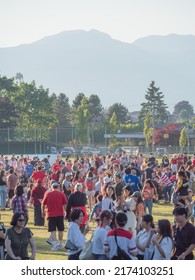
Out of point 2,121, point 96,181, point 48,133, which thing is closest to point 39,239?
point 96,181

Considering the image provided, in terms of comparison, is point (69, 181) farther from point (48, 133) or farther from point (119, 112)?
point (119, 112)

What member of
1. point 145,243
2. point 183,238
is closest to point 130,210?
point 145,243

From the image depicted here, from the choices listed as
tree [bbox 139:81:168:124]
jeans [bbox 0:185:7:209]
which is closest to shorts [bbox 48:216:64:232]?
jeans [bbox 0:185:7:209]

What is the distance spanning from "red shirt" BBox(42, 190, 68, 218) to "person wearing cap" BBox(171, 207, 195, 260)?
7.77 meters

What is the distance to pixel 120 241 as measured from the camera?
37.3 feet

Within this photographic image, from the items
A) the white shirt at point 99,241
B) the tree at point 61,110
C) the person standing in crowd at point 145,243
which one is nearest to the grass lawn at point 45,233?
the person standing in crowd at point 145,243

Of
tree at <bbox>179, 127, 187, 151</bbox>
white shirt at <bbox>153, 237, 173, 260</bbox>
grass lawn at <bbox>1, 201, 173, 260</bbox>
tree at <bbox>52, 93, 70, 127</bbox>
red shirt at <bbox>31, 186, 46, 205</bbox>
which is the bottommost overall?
grass lawn at <bbox>1, 201, 173, 260</bbox>

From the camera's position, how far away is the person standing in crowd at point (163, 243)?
1153 cm

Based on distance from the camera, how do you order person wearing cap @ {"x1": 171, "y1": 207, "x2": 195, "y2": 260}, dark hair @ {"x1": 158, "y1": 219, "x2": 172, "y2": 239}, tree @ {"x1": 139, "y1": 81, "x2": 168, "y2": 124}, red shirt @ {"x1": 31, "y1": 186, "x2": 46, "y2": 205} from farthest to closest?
tree @ {"x1": 139, "y1": 81, "x2": 168, "y2": 124}
red shirt @ {"x1": 31, "y1": 186, "x2": 46, "y2": 205}
dark hair @ {"x1": 158, "y1": 219, "x2": 172, "y2": 239}
person wearing cap @ {"x1": 171, "y1": 207, "x2": 195, "y2": 260}

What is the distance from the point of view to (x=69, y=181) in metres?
24.6

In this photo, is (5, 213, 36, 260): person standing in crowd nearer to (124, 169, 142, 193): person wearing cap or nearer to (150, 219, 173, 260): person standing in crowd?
(150, 219, 173, 260): person standing in crowd

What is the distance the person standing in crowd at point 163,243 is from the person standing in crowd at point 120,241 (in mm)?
411

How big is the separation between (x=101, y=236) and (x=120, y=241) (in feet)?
2.65

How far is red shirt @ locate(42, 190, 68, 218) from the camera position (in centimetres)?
1923
